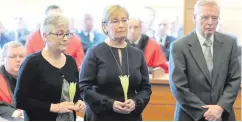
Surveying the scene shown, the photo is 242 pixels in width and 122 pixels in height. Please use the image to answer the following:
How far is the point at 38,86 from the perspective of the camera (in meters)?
2.38

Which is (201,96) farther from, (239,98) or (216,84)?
(239,98)

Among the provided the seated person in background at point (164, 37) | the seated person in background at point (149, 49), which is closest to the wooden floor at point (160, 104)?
the seated person in background at point (149, 49)

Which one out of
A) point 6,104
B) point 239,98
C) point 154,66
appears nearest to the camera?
point 6,104

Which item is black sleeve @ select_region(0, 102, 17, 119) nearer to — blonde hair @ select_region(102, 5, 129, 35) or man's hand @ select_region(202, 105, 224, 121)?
blonde hair @ select_region(102, 5, 129, 35)

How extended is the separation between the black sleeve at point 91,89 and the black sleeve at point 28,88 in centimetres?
29

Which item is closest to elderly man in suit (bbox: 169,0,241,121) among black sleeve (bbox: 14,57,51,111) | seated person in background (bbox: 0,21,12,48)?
black sleeve (bbox: 14,57,51,111)

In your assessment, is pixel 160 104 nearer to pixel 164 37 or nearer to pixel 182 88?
pixel 182 88

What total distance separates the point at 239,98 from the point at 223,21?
3417 mm

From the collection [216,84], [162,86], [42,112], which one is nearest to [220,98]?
[216,84]

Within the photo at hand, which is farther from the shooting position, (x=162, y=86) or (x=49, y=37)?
(x=162, y=86)

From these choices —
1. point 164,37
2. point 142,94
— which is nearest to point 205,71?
point 142,94

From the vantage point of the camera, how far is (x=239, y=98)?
4148 mm

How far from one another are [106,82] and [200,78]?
54 cm

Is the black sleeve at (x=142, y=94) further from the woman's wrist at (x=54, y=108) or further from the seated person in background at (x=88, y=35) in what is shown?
the seated person in background at (x=88, y=35)
